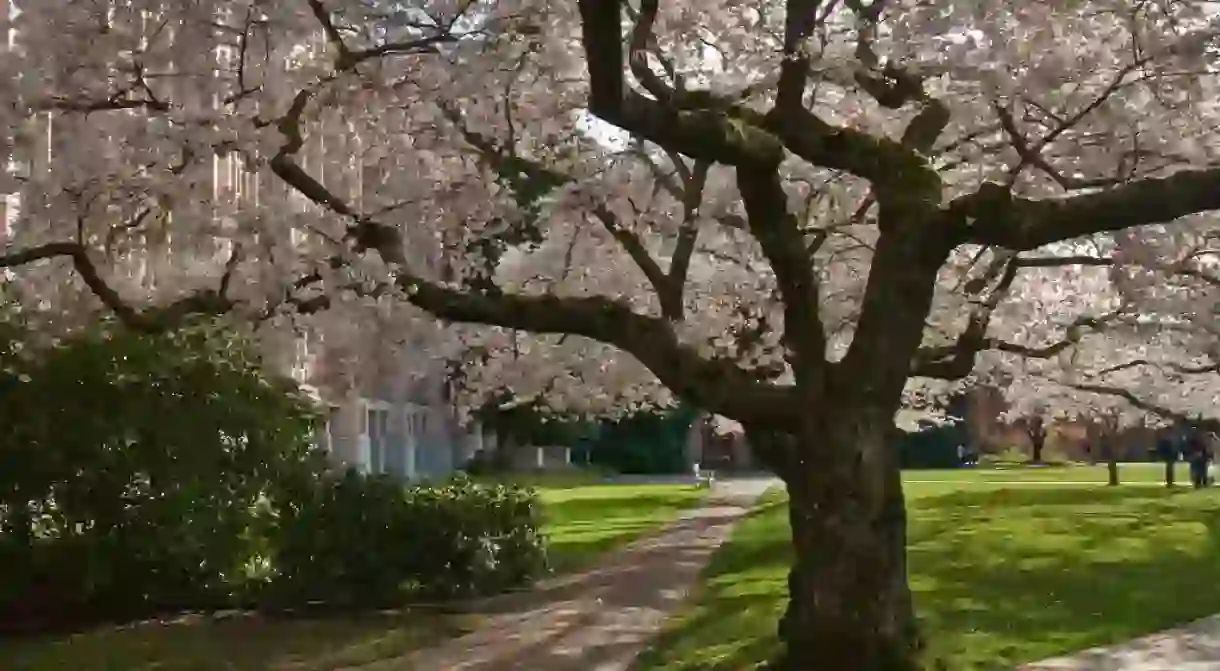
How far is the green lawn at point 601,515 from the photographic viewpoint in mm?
21703

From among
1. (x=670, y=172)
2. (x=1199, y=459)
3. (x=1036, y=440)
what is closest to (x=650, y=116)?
(x=670, y=172)

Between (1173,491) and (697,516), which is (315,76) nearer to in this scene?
(697,516)

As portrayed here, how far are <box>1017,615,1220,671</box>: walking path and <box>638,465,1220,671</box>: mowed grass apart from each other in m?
0.23

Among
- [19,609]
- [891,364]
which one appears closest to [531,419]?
[19,609]

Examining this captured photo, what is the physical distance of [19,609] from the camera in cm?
1457

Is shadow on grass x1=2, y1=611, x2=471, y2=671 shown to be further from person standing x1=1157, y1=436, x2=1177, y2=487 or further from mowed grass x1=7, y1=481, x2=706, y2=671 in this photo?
person standing x1=1157, y1=436, x2=1177, y2=487

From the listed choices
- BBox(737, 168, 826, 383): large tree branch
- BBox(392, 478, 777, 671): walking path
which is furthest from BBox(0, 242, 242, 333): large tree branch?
BBox(737, 168, 826, 383): large tree branch

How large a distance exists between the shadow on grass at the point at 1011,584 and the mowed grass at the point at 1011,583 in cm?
2

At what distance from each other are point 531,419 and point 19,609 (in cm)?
3515

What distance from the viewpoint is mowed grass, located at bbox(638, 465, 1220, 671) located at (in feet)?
39.0

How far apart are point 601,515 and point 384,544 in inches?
635

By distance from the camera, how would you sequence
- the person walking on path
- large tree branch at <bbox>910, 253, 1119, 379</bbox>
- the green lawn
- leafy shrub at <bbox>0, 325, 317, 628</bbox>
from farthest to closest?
the person walking on path → the green lawn → leafy shrub at <bbox>0, 325, 317, 628</bbox> → large tree branch at <bbox>910, 253, 1119, 379</bbox>

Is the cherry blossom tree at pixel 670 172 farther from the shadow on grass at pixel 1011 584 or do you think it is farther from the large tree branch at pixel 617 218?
the shadow on grass at pixel 1011 584

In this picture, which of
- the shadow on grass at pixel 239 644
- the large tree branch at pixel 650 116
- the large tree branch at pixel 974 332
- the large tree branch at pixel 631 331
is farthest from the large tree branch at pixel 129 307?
the large tree branch at pixel 974 332
